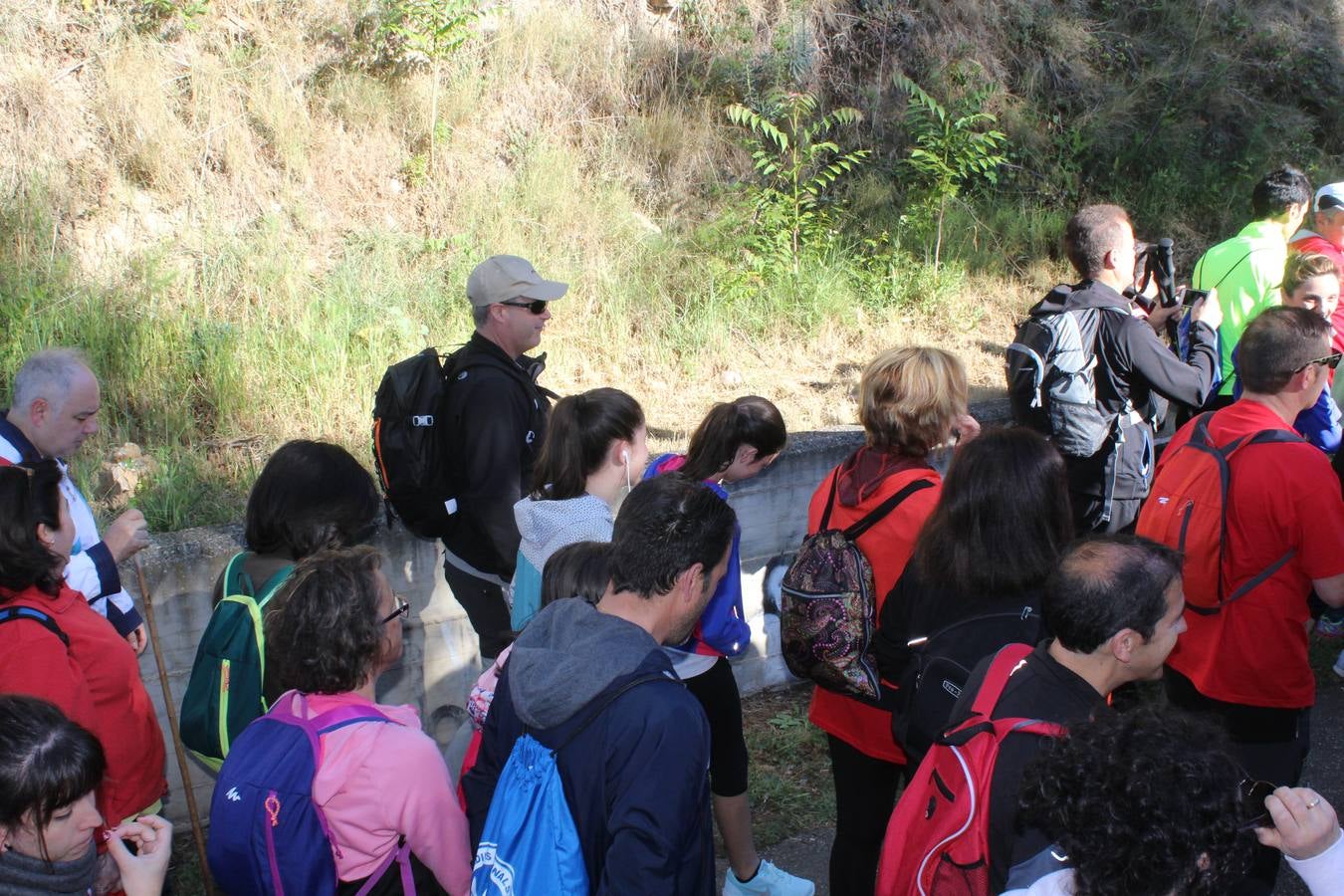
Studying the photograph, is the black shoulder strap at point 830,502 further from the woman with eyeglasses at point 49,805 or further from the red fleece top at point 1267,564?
the woman with eyeglasses at point 49,805

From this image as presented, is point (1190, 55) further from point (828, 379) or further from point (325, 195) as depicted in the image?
point (325, 195)

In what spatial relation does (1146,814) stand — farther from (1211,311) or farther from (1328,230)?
(1328,230)

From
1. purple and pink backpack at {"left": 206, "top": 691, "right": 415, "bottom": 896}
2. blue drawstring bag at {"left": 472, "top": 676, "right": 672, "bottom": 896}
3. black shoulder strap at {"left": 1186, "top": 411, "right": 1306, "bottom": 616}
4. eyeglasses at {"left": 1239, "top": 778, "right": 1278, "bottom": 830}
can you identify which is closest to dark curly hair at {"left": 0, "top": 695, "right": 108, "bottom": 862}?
purple and pink backpack at {"left": 206, "top": 691, "right": 415, "bottom": 896}

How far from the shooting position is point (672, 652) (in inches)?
131

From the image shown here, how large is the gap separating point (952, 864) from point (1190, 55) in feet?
34.7

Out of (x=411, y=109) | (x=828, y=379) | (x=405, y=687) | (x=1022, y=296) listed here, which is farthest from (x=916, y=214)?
(x=405, y=687)

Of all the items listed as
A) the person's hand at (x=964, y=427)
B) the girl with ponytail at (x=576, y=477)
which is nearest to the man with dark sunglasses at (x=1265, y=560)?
the person's hand at (x=964, y=427)

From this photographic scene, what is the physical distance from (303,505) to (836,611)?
4.86 ft

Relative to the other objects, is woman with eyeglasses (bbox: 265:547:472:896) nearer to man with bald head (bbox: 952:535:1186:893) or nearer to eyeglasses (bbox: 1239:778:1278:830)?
man with bald head (bbox: 952:535:1186:893)

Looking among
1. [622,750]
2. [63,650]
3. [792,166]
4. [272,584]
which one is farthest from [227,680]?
[792,166]

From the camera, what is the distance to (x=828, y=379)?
289 inches

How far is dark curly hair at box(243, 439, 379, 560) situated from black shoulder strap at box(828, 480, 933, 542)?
1.40 meters

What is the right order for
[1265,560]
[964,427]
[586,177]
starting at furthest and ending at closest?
[586,177] → [964,427] → [1265,560]

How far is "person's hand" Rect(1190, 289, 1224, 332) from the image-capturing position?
5195mm
